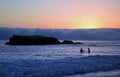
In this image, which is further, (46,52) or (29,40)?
(29,40)

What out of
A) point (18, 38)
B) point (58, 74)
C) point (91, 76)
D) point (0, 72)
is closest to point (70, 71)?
point (58, 74)

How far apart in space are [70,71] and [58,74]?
7.90 feet

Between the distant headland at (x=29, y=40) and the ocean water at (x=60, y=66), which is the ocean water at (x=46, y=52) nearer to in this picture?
the ocean water at (x=60, y=66)

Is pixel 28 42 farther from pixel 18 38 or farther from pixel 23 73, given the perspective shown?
pixel 23 73

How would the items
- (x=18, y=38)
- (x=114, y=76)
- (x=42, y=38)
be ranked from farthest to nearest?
(x=42, y=38) → (x=18, y=38) → (x=114, y=76)

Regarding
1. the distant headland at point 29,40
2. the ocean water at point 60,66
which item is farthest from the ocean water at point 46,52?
the distant headland at point 29,40

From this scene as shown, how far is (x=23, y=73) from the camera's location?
26.6 m

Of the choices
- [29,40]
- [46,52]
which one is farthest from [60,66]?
[29,40]

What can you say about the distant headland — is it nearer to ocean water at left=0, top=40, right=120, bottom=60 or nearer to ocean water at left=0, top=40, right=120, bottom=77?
ocean water at left=0, top=40, right=120, bottom=60

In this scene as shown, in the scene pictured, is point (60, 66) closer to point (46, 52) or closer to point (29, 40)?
point (46, 52)

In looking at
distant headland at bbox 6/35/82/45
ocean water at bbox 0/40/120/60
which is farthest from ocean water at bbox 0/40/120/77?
distant headland at bbox 6/35/82/45

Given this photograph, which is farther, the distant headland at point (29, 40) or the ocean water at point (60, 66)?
the distant headland at point (29, 40)

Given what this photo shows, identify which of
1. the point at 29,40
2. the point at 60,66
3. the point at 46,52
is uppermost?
the point at 60,66

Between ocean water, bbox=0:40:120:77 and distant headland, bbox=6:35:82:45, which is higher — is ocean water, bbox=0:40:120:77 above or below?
above
